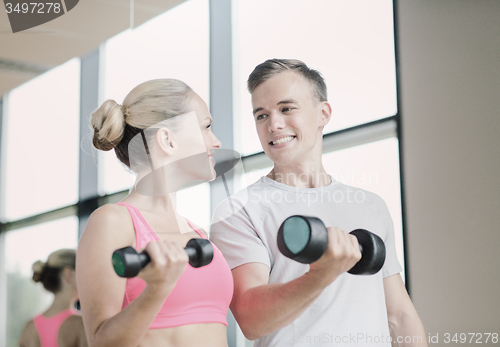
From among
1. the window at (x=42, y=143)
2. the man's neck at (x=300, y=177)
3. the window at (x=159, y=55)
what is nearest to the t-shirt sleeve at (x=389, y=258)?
the man's neck at (x=300, y=177)

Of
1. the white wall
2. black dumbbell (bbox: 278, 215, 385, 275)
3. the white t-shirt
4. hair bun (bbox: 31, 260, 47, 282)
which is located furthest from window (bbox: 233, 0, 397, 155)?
hair bun (bbox: 31, 260, 47, 282)

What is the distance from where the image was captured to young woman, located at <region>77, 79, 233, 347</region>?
0.73m

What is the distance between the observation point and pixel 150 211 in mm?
923

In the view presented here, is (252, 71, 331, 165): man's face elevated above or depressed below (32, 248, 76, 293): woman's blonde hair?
above

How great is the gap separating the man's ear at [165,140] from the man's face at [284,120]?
291 mm

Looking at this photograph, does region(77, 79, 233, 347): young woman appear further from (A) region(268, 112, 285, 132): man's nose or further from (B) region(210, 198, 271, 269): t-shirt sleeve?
(A) region(268, 112, 285, 132): man's nose

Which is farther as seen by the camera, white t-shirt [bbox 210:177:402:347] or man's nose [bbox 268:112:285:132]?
man's nose [bbox 268:112:285:132]

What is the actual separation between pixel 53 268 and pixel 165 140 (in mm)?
1551

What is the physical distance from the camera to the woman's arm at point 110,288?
659 mm

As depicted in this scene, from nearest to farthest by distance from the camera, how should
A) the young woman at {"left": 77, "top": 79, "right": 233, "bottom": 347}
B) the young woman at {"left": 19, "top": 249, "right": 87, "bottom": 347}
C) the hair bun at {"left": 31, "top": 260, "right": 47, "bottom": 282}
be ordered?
1. the young woman at {"left": 77, "top": 79, "right": 233, "bottom": 347}
2. the young woman at {"left": 19, "top": 249, "right": 87, "bottom": 347}
3. the hair bun at {"left": 31, "top": 260, "right": 47, "bottom": 282}

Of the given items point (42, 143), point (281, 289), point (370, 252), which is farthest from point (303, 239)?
point (42, 143)

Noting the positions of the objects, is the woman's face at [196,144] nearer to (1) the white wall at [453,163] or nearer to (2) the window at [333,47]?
(2) the window at [333,47]

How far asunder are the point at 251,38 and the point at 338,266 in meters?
1.78

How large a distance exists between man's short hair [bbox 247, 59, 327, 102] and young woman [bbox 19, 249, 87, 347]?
3.42 ft
